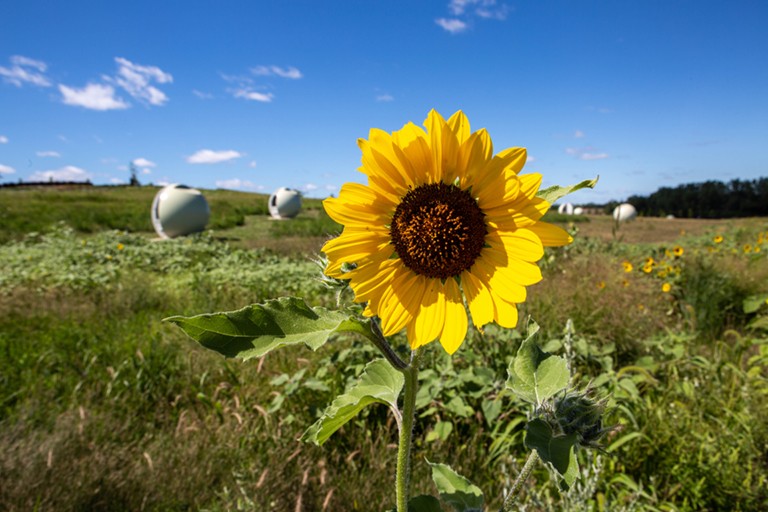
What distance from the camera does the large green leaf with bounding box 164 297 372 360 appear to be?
0.94 metres

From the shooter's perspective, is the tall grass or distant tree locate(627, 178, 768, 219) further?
distant tree locate(627, 178, 768, 219)

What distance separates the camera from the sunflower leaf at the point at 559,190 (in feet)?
3.06

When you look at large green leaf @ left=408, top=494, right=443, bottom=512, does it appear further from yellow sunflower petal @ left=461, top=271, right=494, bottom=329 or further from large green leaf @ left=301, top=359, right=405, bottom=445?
yellow sunflower petal @ left=461, top=271, right=494, bottom=329

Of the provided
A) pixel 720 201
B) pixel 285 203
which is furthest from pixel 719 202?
pixel 285 203

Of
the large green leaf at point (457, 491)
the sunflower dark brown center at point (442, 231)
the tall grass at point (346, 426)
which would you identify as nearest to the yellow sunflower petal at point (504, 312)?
the sunflower dark brown center at point (442, 231)

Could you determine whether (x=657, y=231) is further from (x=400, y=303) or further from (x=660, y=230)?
(x=400, y=303)

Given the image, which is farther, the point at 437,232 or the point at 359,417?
the point at 359,417

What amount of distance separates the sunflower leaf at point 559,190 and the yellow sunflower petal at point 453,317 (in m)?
0.28

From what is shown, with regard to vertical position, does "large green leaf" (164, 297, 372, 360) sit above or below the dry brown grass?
above

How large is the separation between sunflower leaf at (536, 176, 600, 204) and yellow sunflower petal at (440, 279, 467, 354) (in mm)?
276

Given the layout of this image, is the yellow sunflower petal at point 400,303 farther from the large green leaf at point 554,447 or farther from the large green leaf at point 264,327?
the large green leaf at point 554,447

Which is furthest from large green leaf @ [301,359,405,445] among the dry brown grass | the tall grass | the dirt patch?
the dry brown grass

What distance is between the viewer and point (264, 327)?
0.99 meters

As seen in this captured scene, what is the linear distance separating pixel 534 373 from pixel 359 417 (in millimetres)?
2313
